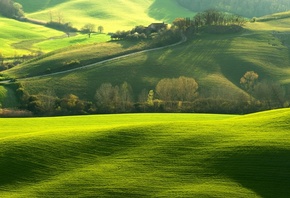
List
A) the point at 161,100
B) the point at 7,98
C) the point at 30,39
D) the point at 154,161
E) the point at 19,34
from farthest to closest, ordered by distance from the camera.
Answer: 1. the point at 19,34
2. the point at 30,39
3. the point at 7,98
4. the point at 161,100
5. the point at 154,161

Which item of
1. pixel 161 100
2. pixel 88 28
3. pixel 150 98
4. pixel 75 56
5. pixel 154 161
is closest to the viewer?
pixel 154 161

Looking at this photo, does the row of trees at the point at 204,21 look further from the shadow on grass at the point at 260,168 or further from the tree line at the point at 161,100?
the shadow on grass at the point at 260,168

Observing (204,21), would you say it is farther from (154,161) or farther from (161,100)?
(154,161)

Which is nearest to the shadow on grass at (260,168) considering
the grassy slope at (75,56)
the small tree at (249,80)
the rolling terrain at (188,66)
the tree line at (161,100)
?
the tree line at (161,100)

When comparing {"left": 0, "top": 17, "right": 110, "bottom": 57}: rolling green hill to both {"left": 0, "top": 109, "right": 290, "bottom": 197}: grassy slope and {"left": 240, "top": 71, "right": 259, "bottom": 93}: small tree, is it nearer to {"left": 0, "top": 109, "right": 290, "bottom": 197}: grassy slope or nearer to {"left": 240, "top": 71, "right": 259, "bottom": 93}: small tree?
{"left": 240, "top": 71, "right": 259, "bottom": 93}: small tree

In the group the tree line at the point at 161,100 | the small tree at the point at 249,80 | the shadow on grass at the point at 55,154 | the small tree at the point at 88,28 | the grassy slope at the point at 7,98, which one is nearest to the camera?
the shadow on grass at the point at 55,154

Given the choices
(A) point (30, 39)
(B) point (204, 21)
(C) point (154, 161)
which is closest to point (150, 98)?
(C) point (154, 161)

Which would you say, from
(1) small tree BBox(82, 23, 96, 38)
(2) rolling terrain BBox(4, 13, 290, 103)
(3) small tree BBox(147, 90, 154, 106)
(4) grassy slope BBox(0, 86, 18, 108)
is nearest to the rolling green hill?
(1) small tree BBox(82, 23, 96, 38)
